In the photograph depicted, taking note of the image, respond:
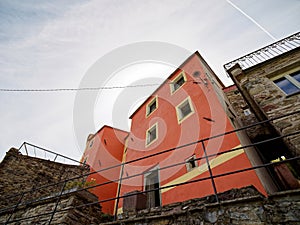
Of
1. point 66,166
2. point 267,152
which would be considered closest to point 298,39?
point 267,152

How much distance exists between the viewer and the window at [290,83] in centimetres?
586

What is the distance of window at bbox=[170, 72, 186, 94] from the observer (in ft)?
39.1

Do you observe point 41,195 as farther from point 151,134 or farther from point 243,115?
point 243,115

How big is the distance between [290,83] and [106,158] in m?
13.7

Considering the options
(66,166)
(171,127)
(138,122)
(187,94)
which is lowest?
(66,166)

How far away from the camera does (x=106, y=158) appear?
1544cm

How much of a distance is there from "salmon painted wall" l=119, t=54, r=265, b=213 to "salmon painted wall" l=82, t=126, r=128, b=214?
2718 mm

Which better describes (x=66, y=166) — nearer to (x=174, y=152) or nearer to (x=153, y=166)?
(x=153, y=166)

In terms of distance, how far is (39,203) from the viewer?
574 cm

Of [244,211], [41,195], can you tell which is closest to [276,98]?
[244,211]

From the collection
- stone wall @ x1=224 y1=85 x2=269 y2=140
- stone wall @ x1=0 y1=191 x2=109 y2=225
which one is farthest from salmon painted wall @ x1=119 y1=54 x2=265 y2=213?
stone wall @ x1=0 y1=191 x2=109 y2=225

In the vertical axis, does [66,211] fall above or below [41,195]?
below

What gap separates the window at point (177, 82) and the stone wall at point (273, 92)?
438cm

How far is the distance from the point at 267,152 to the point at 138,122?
872 cm
